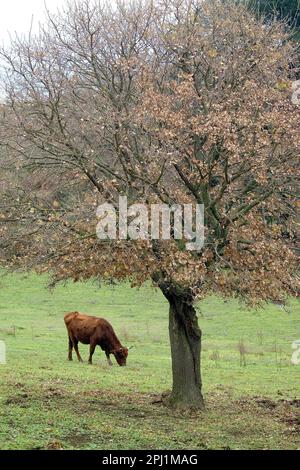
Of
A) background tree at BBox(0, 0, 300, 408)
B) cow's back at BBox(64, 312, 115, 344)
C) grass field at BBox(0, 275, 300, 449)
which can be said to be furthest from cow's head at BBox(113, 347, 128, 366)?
background tree at BBox(0, 0, 300, 408)

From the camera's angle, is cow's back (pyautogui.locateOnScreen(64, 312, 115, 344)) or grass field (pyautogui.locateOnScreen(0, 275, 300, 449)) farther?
cow's back (pyautogui.locateOnScreen(64, 312, 115, 344))

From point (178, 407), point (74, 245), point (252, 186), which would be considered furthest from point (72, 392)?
point (252, 186)

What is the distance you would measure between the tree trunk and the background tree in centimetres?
19

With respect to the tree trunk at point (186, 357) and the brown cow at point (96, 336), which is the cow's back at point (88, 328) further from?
the tree trunk at point (186, 357)

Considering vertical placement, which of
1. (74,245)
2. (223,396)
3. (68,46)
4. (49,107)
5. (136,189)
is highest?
(68,46)

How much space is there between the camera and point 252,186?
607 inches

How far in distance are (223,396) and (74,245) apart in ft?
23.6

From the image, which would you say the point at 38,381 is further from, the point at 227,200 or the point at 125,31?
the point at 125,31

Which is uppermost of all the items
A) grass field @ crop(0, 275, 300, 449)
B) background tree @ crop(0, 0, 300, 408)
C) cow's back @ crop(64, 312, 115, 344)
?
background tree @ crop(0, 0, 300, 408)

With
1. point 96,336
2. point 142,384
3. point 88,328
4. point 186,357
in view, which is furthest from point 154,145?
point 88,328

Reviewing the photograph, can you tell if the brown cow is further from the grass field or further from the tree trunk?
the tree trunk

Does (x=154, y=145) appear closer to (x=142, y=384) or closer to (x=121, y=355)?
(x=142, y=384)

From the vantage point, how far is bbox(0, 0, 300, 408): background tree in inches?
565

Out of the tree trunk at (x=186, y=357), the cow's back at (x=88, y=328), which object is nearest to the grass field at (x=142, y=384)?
the tree trunk at (x=186, y=357)
